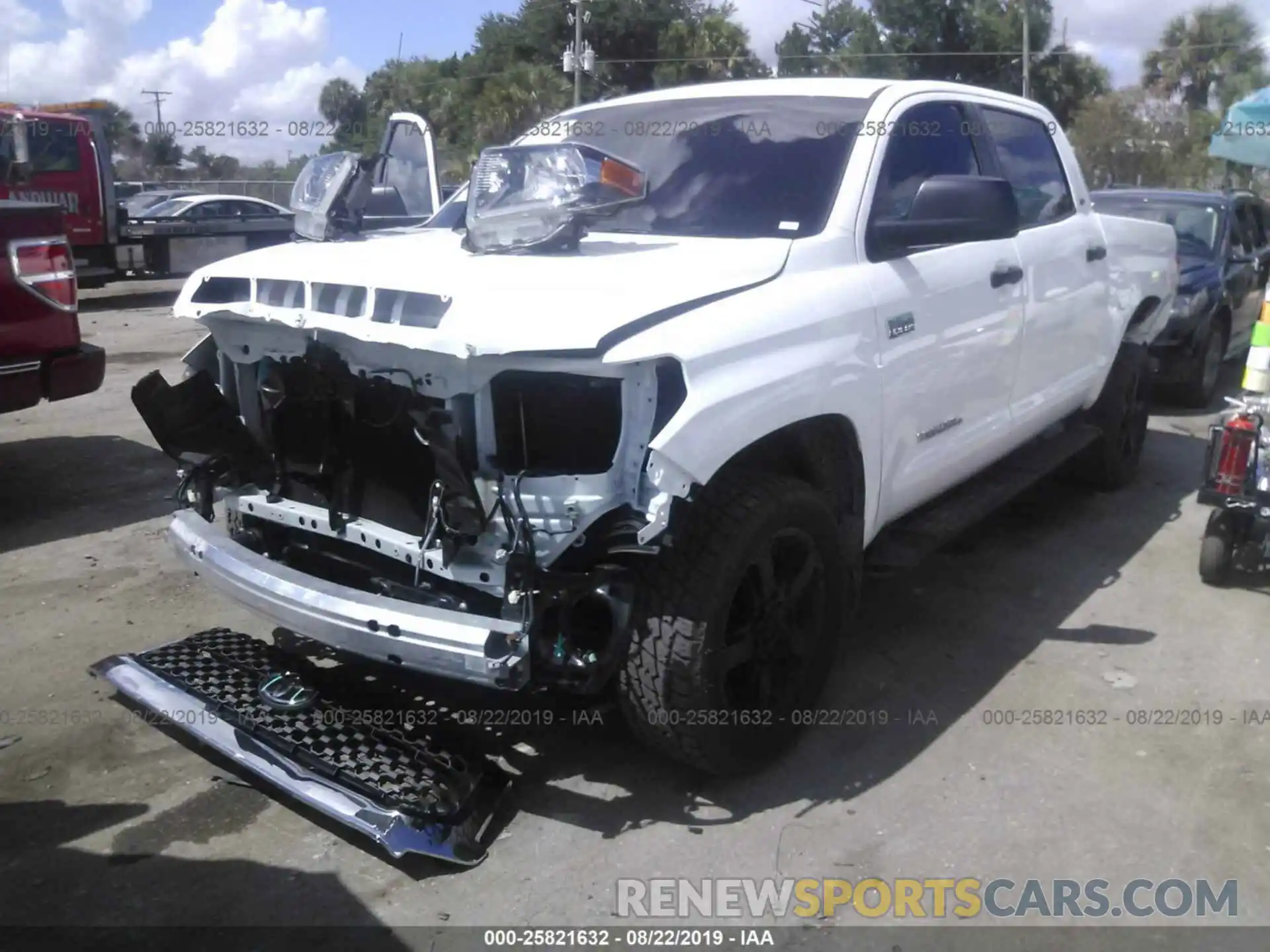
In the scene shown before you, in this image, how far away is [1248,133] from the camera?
10109 millimetres

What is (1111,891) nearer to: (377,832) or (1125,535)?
(377,832)

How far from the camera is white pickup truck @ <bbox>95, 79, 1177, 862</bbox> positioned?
9.48 ft

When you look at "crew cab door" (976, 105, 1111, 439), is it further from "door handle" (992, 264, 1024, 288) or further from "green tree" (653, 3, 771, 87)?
"green tree" (653, 3, 771, 87)

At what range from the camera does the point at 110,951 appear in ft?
8.87

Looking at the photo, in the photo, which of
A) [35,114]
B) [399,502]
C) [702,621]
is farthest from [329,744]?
[35,114]

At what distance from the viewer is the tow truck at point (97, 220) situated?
46.9ft

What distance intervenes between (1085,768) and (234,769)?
2.57m

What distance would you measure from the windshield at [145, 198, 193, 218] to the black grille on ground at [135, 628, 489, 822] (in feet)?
54.7

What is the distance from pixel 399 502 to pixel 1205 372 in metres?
7.45

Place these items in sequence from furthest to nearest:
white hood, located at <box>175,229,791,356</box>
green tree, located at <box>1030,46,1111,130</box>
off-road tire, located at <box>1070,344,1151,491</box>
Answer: green tree, located at <box>1030,46,1111,130</box>
off-road tire, located at <box>1070,344,1151,491</box>
white hood, located at <box>175,229,791,356</box>

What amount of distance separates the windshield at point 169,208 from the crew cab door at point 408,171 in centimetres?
1460

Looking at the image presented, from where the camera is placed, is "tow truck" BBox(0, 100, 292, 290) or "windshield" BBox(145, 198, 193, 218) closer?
"tow truck" BBox(0, 100, 292, 290)

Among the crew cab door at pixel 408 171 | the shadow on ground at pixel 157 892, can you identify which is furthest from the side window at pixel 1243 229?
the shadow on ground at pixel 157 892

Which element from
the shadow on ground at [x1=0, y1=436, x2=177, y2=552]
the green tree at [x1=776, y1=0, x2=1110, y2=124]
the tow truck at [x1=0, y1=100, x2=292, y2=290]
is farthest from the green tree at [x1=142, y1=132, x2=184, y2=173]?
the shadow on ground at [x1=0, y1=436, x2=177, y2=552]
